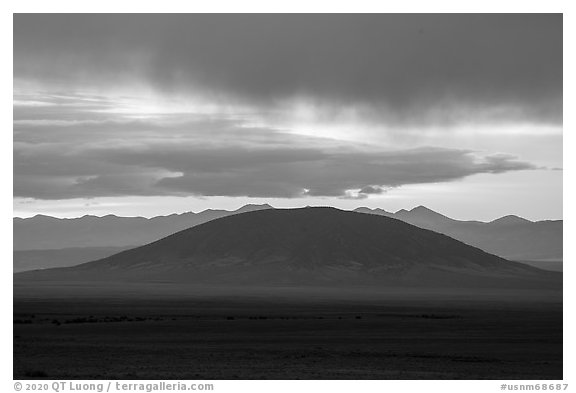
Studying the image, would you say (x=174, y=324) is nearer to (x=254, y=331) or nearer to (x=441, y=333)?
(x=254, y=331)

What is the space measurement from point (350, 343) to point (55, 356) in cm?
1920

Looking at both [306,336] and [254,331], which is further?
[254,331]
